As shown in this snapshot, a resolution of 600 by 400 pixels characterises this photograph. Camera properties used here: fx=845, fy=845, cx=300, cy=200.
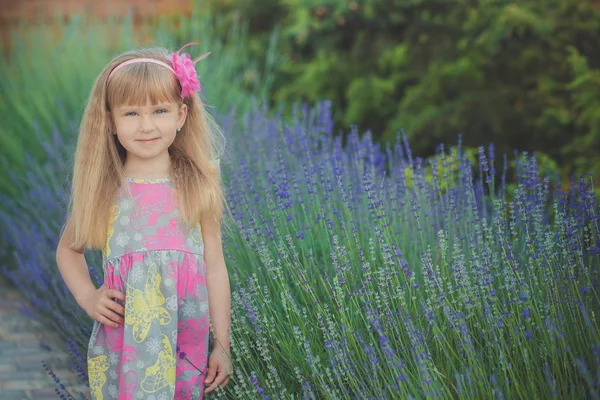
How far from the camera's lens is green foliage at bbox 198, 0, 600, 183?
5199 mm

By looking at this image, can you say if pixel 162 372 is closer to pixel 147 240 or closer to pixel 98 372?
pixel 98 372

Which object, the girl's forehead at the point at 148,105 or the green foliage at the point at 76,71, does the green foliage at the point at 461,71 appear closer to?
the green foliage at the point at 76,71

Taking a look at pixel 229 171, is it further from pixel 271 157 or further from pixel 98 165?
pixel 98 165

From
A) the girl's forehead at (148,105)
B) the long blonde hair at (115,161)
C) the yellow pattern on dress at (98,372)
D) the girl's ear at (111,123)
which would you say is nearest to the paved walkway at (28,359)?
the yellow pattern on dress at (98,372)

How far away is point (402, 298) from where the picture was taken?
96.2 inches

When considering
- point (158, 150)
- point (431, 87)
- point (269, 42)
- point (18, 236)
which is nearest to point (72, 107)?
point (18, 236)

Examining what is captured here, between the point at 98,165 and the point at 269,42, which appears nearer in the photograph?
the point at 98,165

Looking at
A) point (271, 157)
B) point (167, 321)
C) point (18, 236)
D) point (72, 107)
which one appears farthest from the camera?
point (72, 107)

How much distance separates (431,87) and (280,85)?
1.56m

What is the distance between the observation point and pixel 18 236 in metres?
4.35

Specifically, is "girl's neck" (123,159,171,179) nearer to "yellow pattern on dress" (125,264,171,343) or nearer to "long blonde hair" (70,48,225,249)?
"long blonde hair" (70,48,225,249)

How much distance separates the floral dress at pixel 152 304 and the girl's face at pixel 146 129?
10 cm

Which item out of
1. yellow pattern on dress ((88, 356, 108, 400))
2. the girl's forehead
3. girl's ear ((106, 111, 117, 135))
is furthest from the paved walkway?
the girl's forehead

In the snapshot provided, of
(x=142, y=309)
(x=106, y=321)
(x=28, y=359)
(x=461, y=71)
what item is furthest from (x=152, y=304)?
(x=461, y=71)
